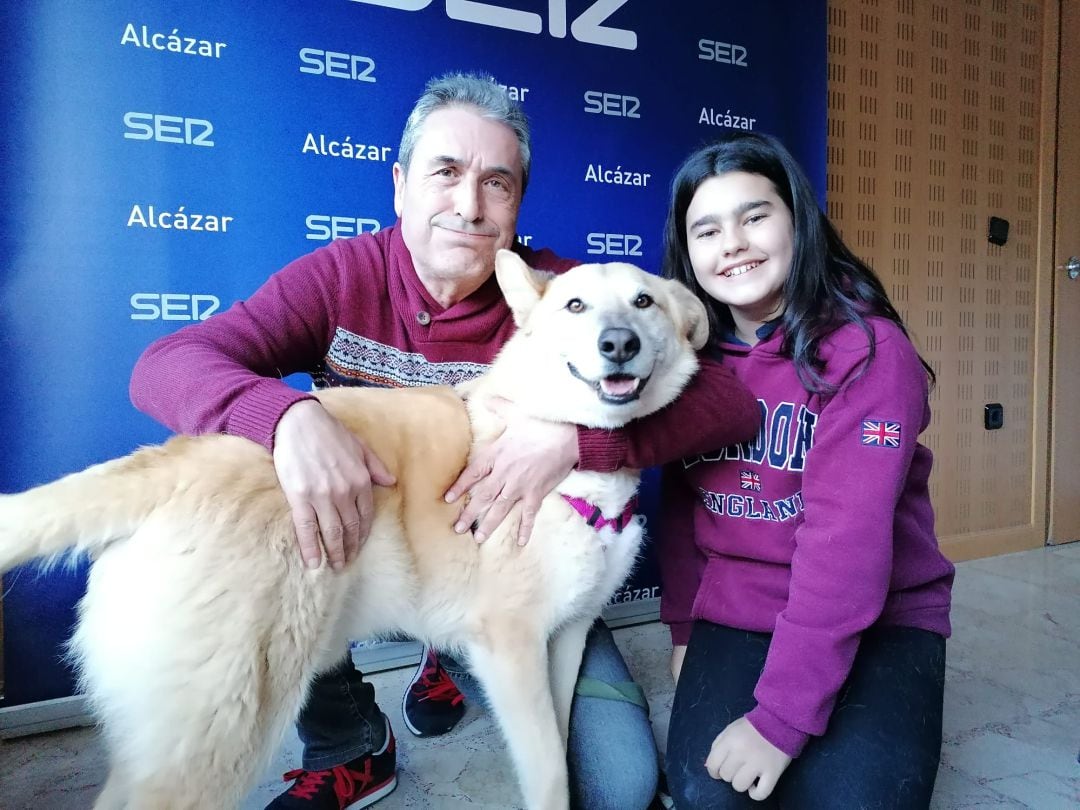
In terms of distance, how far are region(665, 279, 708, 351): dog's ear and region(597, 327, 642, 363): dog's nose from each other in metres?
0.26

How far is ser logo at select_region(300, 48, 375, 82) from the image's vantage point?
2121 mm

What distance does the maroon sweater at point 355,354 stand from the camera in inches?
47.1

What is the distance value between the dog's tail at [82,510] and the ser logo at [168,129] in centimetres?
141

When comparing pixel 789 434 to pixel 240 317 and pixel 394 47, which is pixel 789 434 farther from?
pixel 394 47

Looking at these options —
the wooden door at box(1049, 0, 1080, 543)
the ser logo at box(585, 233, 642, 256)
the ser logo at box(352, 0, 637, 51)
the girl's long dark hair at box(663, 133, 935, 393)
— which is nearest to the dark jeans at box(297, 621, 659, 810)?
the girl's long dark hair at box(663, 133, 935, 393)

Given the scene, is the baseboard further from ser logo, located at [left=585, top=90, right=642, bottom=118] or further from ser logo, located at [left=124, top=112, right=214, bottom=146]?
ser logo, located at [left=585, top=90, right=642, bottom=118]

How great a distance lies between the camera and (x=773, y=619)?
155 centimetres

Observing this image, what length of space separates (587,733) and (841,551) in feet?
2.44

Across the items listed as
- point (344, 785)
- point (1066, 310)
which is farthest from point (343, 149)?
point (1066, 310)

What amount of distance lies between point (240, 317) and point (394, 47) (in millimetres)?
1321

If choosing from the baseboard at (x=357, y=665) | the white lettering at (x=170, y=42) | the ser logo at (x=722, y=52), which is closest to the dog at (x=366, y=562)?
the baseboard at (x=357, y=665)

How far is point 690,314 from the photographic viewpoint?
1.54 m

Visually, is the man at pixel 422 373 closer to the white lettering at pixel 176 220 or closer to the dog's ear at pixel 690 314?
the dog's ear at pixel 690 314

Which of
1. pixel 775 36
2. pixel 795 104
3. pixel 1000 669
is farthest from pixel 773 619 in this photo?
pixel 775 36
